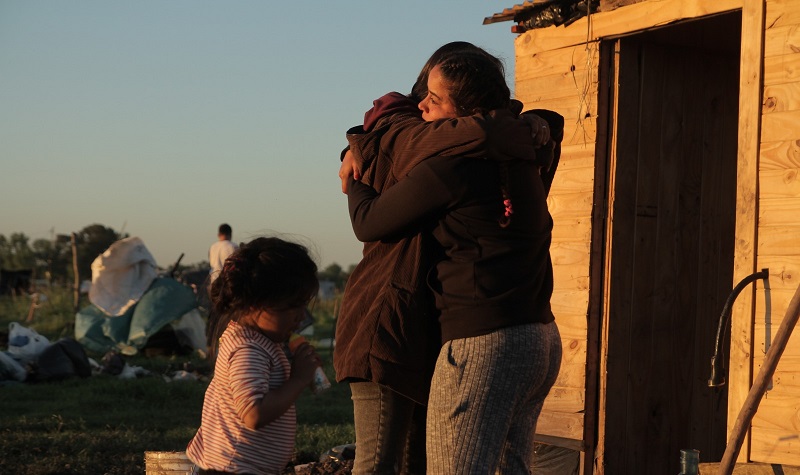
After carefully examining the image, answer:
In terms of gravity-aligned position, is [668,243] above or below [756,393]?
above

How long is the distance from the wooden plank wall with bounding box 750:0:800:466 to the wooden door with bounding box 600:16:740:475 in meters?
1.06

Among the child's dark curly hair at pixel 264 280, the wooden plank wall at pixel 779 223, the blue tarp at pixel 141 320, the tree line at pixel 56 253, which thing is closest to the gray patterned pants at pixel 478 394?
the child's dark curly hair at pixel 264 280

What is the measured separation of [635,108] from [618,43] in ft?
1.35

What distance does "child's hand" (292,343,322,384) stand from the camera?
3041mm

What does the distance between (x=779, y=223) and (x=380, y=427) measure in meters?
2.68

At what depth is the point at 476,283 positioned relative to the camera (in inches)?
112

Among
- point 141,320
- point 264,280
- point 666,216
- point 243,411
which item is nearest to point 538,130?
point 264,280

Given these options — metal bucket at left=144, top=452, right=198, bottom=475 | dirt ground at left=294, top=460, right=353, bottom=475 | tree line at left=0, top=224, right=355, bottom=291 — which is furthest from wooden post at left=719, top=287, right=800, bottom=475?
tree line at left=0, top=224, right=355, bottom=291

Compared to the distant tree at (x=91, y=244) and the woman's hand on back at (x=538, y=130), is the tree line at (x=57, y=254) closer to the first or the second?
the distant tree at (x=91, y=244)

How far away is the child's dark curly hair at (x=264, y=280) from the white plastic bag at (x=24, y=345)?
962cm

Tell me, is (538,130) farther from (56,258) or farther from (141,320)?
(56,258)

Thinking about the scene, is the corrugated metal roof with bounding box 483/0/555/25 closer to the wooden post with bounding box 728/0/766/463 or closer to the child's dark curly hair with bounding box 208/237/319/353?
the wooden post with bounding box 728/0/766/463

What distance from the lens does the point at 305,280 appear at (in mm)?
3117

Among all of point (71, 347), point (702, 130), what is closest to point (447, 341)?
point (702, 130)
